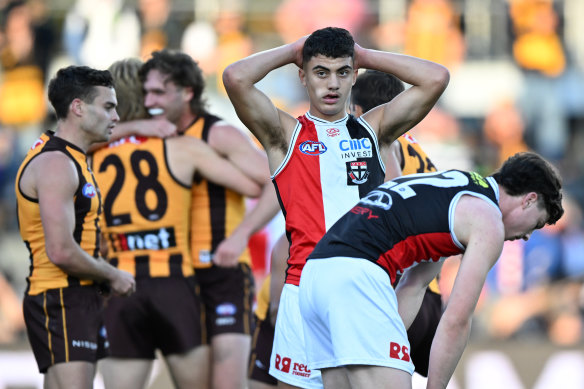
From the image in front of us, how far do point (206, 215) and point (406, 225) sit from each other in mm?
2733

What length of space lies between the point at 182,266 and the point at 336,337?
99.8 inches

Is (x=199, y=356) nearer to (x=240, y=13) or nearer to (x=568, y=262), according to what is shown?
(x=568, y=262)

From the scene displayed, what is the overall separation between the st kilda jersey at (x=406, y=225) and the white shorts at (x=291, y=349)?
2.14 feet

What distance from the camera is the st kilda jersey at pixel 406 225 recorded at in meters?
4.45

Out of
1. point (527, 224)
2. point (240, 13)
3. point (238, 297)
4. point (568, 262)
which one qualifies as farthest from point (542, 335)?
point (240, 13)

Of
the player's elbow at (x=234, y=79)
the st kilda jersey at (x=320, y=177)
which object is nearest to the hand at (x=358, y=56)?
the st kilda jersey at (x=320, y=177)

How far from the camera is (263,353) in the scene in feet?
21.7

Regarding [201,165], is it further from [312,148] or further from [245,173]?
[312,148]

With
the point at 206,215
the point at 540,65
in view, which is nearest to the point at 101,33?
the point at 540,65

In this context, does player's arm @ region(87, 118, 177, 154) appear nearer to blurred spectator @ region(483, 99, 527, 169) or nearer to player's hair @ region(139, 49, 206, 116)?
player's hair @ region(139, 49, 206, 116)

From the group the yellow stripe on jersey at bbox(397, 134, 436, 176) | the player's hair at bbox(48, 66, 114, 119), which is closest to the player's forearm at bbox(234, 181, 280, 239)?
the yellow stripe on jersey at bbox(397, 134, 436, 176)

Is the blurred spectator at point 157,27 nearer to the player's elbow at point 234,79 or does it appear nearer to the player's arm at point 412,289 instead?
the player's elbow at point 234,79

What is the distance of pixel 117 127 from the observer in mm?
6742

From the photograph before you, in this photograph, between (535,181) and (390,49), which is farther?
(390,49)
